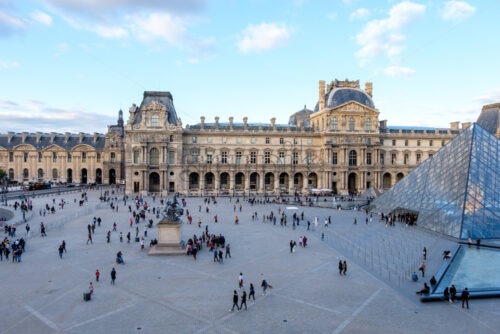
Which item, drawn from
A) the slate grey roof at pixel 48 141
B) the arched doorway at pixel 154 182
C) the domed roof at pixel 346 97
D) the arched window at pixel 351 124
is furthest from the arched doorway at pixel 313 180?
the slate grey roof at pixel 48 141

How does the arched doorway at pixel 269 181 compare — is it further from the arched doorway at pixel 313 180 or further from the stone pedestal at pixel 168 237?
the stone pedestal at pixel 168 237

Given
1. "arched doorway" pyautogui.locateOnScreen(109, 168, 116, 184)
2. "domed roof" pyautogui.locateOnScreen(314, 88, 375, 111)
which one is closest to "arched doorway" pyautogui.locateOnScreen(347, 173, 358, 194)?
"domed roof" pyautogui.locateOnScreen(314, 88, 375, 111)

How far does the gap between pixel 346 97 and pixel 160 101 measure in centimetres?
3221

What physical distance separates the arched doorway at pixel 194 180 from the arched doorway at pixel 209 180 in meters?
1.45

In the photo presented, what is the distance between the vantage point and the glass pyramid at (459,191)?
29.0 metres

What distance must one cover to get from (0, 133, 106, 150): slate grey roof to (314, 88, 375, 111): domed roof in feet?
184

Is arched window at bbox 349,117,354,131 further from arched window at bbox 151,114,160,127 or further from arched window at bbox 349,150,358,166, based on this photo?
arched window at bbox 151,114,160,127

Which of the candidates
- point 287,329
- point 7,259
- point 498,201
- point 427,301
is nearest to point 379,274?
point 427,301

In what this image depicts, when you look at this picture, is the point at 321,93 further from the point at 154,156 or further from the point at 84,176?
the point at 84,176

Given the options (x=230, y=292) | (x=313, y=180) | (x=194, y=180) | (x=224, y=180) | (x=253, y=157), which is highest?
(x=253, y=157)

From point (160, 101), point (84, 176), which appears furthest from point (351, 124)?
point (84, 176)

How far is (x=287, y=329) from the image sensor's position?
43.9ft

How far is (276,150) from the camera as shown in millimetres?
65625

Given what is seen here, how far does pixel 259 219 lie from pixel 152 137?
29644mm
